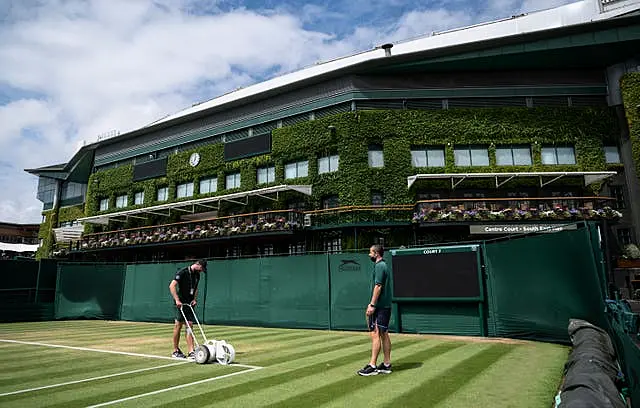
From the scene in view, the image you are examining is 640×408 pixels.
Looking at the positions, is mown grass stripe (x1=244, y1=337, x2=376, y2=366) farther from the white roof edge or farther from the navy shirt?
the white roof edge

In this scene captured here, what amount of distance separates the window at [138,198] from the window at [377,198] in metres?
23.3

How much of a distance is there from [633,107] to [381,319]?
2908 cm

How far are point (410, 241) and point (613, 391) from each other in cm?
2392

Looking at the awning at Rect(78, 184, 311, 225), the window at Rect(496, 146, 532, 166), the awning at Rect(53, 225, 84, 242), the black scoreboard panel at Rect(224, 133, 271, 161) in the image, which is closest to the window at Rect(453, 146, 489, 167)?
the window at Rect(496, 146, 532, 166)

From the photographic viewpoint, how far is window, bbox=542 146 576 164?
1110 inches

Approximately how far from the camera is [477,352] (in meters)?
8.84

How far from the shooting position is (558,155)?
93.0 feet

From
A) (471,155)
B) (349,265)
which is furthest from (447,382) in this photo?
(471,155)

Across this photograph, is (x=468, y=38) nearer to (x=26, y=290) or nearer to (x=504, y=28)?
(x=504, y=28)

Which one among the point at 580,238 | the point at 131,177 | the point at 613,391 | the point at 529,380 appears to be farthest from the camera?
the point at 131,177

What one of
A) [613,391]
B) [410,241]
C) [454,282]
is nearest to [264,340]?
[454,282]

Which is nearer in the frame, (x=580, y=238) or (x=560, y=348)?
(x=580, y=238)

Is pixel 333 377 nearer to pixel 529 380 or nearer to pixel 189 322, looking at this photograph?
→ pixel 529 380

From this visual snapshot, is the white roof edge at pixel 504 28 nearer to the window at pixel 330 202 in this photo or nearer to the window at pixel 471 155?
the window at pixel 471 155
